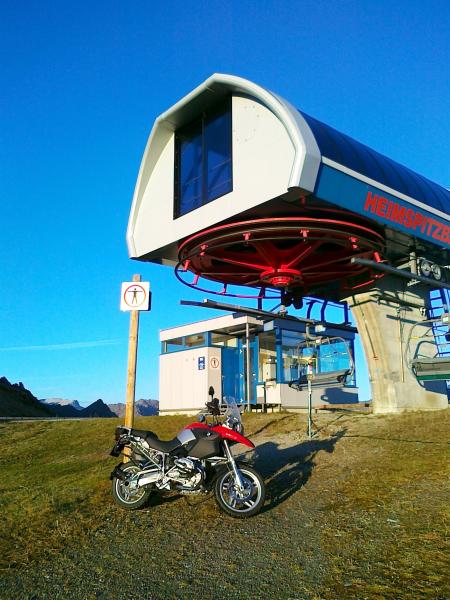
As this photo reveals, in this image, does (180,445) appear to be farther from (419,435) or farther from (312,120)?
(312,120)

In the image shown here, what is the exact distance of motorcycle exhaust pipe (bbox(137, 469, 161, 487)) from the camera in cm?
607

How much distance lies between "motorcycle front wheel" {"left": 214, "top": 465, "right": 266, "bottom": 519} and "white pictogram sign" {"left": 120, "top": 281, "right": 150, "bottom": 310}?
3.31 metres

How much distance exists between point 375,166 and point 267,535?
1074cm

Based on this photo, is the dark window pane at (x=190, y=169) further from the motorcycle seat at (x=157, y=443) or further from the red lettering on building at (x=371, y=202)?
the motorcycle seat at (x=157, y=443)

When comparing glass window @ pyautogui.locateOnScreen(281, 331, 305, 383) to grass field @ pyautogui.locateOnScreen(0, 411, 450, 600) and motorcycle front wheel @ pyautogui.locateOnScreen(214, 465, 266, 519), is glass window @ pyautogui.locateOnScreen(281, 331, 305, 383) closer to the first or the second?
grass field @ pyautogui.locateOnScreen(0, 411, 450, 600)

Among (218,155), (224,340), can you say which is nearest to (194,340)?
(224,340)

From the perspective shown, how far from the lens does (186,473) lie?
6.00 meters

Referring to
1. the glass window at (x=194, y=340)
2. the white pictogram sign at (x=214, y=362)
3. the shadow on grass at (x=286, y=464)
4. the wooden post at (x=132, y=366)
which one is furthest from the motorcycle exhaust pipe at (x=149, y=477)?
the glass window at (x=194, y=340)

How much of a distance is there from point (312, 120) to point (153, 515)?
10100 mm

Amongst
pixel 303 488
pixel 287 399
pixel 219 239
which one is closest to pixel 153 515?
pixel 303 488

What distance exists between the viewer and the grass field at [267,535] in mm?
3779

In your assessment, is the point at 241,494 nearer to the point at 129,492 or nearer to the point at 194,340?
the point at 129,492

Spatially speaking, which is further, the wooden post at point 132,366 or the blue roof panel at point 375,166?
the blue roof panel at point 375,166

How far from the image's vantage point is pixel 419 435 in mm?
10461
